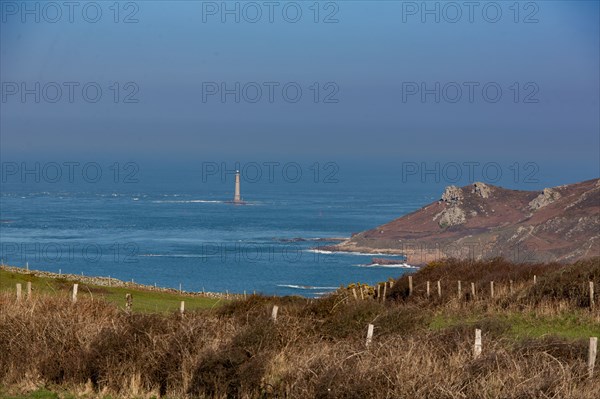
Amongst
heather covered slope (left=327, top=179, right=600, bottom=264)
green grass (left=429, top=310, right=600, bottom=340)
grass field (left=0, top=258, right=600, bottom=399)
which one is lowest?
heather covered slope (left=327, top=179, right=600, bottom=264)

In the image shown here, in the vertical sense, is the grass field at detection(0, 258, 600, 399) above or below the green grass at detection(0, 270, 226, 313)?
above

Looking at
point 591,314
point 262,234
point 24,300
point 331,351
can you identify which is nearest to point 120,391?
point 331,351

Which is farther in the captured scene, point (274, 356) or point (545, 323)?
point (545, 323)

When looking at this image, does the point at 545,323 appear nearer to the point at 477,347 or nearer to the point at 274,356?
the point at 274,356

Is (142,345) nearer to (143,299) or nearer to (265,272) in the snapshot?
(143,299)

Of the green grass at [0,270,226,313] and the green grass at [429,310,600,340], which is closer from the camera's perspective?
the green grass at [429,310,600,340]

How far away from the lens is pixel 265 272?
142 m

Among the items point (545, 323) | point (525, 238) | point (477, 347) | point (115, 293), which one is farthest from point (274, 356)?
point (525, 238)

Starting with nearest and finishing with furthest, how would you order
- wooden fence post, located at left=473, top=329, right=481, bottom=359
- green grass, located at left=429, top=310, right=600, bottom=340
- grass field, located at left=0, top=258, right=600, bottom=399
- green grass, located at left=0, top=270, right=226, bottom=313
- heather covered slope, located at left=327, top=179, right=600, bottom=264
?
grass field, located at left=0, top=258, right=600, bottom=399
wooden fence post, located at left=473, top=329, right=481, bottom=359
green grass, located at left=429, top=310, right=600, bottom=340
green grass, located at left=0, top=270, right=226, bottom=313
heather covered slope, located at left=327, top=179, right=600, bottom=264

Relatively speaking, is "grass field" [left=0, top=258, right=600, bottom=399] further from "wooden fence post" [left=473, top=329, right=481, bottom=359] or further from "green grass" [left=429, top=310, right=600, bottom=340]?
"green grass" [left=429, top=310, right=600, bottom=340]

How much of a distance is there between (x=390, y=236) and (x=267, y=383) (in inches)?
6964

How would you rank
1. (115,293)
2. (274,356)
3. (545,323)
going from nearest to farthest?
1. (274,356)
2. (545,323)
3. (115,293)

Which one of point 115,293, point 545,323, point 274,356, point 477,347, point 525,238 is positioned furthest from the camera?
point 525,238

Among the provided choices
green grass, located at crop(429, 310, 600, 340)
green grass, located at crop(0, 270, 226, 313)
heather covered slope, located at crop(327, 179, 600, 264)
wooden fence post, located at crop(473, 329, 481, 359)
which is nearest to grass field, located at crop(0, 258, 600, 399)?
wooden fence post, located at crop(473, 329, 481, 359)
